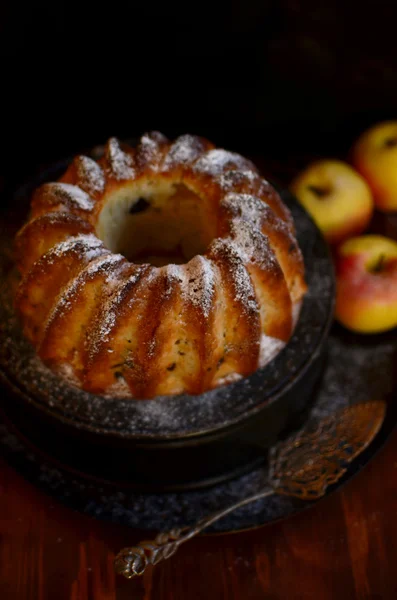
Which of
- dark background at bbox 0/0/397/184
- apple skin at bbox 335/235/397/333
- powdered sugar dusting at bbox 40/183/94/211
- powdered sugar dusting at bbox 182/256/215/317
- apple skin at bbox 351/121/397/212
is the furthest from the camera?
apple skin at bbox 351/121/397/212

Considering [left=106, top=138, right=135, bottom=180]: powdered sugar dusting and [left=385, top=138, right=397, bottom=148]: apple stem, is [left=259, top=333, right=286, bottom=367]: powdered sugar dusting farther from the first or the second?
[left=385, top=138, right=397, bottom=148]: apple stem

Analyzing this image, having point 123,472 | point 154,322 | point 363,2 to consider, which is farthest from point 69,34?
point 123,472

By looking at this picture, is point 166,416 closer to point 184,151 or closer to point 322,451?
point 322,451

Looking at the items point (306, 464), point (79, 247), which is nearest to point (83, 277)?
point (79, 247)

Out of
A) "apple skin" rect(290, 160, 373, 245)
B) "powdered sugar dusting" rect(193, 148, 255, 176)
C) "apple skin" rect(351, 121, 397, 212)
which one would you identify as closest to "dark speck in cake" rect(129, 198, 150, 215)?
"powdered sugar dusting" rect(193, 148, 255, 176)

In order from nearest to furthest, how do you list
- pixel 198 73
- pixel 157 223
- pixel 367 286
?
pixel 157 223 → pixel 367 286 → pixel 198 73

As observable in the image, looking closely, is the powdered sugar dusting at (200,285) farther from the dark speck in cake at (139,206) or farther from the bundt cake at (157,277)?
the dark speck in cake at (139,206)
